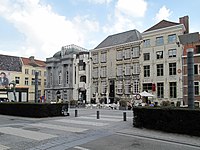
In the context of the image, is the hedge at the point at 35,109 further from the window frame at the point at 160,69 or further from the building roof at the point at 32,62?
the building roof at the point at 32,62

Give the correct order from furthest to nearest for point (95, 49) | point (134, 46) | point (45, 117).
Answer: point (95, 49)
point (134, 46)
point (45, 117)

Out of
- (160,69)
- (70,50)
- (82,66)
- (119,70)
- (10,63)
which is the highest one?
(70,50)

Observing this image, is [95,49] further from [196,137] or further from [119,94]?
[196,137]

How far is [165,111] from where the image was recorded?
1039cm

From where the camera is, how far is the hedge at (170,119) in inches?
368

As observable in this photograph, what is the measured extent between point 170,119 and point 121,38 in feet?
109

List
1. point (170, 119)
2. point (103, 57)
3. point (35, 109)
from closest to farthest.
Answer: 1. point (170, 119)
2. point (35, 109)
3. point (103, 57)

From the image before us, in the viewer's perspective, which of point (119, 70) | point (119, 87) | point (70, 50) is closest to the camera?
point (119, 87)

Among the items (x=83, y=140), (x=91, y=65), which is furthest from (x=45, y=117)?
(x=91, y=65)

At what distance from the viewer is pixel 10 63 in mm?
53625

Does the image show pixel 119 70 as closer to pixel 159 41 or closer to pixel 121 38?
pixel 121 38

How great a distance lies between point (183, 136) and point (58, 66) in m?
43.0

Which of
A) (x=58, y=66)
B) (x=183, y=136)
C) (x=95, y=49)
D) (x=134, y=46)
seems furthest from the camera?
(x=58, y=66)

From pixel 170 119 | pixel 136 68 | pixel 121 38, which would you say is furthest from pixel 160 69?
pixel 170 119
